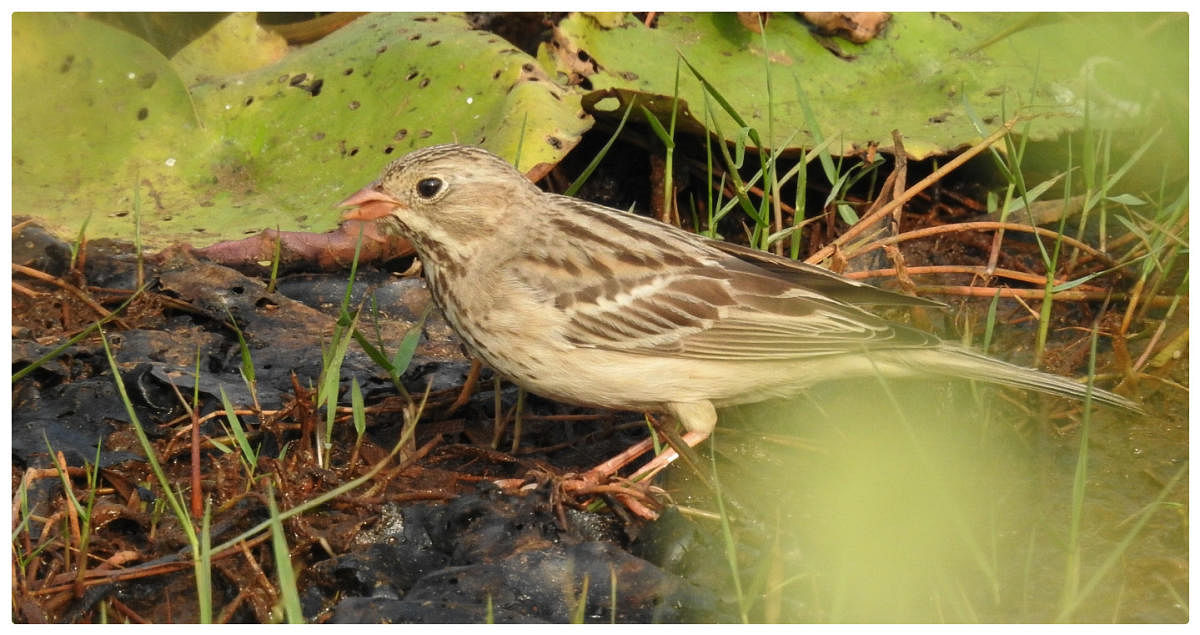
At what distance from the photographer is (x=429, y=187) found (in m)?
5.43

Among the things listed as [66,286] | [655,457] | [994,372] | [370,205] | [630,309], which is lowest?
[655,457]

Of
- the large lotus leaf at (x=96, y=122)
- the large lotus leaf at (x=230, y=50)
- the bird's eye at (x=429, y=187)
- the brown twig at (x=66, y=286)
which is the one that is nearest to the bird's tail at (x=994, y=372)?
the bird's eye at (x=429, y=187)

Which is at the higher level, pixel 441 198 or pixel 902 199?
pixel 441 198

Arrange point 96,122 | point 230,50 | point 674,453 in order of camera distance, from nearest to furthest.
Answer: point 674,453
point 96,122
point 230,50

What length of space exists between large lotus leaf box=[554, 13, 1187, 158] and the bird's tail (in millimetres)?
1722

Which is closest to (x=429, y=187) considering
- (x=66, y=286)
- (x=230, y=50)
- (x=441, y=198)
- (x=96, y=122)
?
(x=441, y=198)

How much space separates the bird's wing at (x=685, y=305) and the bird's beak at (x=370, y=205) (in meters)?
0.61

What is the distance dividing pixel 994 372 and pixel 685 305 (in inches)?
50.4

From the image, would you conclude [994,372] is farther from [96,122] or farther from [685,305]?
[96,122]

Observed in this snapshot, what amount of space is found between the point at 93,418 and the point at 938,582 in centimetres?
347

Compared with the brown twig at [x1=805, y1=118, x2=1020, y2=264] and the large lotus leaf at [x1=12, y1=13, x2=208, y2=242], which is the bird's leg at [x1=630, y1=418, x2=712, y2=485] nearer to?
the brown twig at [x1=805, y1=118, x2=1020, y2=264]

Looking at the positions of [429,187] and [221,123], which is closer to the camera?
[429,187]

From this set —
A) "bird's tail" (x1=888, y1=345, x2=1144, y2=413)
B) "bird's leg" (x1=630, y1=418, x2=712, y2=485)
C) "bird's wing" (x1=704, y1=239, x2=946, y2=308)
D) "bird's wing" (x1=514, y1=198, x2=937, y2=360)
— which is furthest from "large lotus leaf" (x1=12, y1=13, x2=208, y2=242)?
"bird's tail" (x1=888, y1=345, x2=1144, y2=413)

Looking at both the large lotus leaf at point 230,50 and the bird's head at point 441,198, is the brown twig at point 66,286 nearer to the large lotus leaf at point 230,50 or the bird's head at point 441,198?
the bird's head at point 441,198
